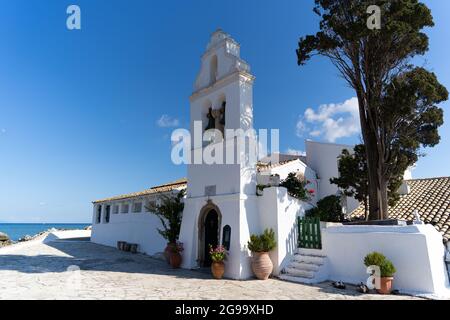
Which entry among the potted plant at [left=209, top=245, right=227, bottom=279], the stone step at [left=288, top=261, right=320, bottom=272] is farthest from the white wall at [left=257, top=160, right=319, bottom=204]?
the potted plant at [left=209, top=245, right=227, bottom=279]

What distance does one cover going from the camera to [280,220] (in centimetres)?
1073

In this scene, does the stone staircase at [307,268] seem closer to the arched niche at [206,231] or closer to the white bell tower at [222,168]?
the white bell tower at [222,168]

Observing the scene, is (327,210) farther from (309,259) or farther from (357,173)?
(309,259)

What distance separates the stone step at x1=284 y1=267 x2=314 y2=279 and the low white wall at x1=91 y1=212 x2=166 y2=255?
752cm

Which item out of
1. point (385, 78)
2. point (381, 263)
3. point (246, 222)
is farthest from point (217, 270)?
point (385, 78)

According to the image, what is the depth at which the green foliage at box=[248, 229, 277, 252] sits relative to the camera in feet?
33.6

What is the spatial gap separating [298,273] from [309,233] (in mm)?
1655

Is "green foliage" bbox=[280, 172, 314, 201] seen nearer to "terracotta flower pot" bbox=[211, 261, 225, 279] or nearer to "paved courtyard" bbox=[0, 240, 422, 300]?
"paved courtyard" bbox=[0, 240, 422, 300]

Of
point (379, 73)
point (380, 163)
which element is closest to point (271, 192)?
point (380, 163)

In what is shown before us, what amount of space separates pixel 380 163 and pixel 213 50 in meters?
8.53

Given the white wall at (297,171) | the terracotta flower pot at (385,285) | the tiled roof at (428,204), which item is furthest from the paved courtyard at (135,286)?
the white wall at (297,171)

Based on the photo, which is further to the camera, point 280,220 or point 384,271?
point 280,220

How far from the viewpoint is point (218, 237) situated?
11.5 meters
